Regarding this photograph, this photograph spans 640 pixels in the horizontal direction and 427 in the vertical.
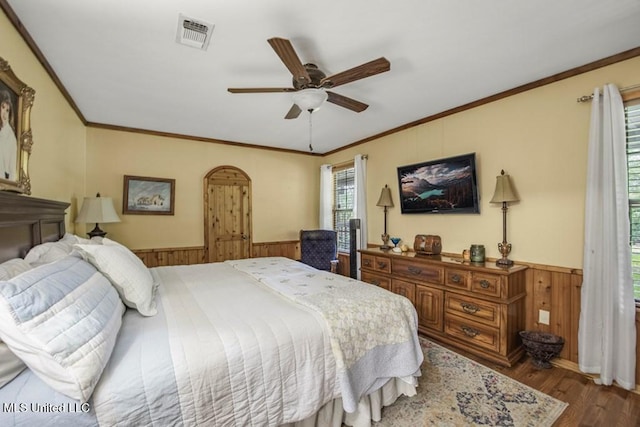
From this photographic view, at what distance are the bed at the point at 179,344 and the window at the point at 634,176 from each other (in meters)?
1.77

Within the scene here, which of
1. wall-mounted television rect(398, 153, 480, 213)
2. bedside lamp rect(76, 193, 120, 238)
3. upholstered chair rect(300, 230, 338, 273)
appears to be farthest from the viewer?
upholstered chair rect(300, 230, 338, 273)

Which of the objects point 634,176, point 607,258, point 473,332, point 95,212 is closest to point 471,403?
point 473,332

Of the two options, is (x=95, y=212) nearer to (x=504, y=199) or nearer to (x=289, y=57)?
(x=289, y=57)

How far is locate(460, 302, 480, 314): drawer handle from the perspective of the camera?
8.47 feet

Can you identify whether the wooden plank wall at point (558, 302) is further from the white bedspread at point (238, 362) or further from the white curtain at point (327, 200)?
the white curtain at point (327, 200)

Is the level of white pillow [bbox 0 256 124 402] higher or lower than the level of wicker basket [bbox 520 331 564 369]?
higher

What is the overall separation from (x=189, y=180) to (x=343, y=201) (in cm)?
249

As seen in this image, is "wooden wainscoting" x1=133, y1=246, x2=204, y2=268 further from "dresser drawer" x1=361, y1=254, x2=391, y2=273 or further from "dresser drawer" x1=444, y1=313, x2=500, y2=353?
"dresser drawer" x1=444, y1=313, x2=500, y2=353

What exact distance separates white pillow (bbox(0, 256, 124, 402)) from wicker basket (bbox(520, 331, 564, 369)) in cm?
295

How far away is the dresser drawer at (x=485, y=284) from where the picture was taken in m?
2.45


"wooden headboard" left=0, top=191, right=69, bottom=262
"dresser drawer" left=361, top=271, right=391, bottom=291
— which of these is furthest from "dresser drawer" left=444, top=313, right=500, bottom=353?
"wooden headboard" left=0, top=191, right=69, bottom=262

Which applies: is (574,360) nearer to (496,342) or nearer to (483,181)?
(496,342)

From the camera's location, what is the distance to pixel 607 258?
6.95 feet

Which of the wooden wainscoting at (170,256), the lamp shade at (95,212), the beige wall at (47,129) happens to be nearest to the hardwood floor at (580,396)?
the wooden wainscoting at (170,256)
